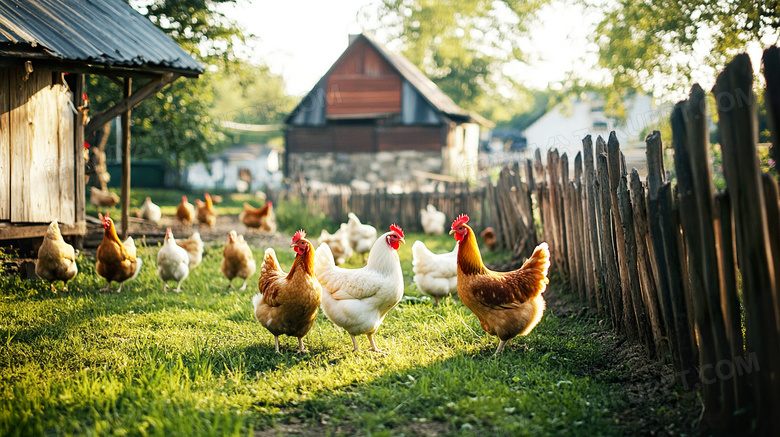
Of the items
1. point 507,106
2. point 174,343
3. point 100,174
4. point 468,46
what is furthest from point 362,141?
point 507,106

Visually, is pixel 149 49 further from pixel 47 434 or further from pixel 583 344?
pixel 583 344

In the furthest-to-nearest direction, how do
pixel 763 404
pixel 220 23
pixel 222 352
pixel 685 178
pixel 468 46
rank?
1. pixel 468 46
2. pixel 220 23
3. pixel 222 352
4. pixel 685 178
5. pixel 763 404

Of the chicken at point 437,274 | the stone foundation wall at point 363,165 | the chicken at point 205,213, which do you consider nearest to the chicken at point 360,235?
the chicken at point 437,274

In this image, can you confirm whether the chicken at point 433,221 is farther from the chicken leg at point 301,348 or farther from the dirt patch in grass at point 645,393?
the chicken leg at point 301,348

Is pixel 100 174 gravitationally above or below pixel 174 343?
above

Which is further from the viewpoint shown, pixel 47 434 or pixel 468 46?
pixel 468 46

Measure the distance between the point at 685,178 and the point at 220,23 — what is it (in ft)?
47.8

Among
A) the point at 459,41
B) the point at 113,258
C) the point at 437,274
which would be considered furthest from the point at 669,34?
the point at 459,41

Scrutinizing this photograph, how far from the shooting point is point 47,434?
337cm

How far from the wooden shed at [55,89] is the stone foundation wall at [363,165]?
16.3 meters

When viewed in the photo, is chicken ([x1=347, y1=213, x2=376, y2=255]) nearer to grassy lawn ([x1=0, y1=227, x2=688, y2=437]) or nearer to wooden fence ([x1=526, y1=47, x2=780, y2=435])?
grassy lawn ([x1=0, y1=227, x2=688, y2=437])

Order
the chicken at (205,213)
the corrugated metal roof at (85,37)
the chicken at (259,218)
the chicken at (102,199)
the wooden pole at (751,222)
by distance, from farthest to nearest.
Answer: the chicken at (102,199) → the chicken at (205,213) → the chicken at (259,218) → the corrugated metal roof at (85,37) → the wooden pole at (751,222)

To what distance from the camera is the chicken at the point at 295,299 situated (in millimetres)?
4840

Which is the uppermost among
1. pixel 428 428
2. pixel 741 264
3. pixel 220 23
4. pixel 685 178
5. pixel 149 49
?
pixel 220 23
